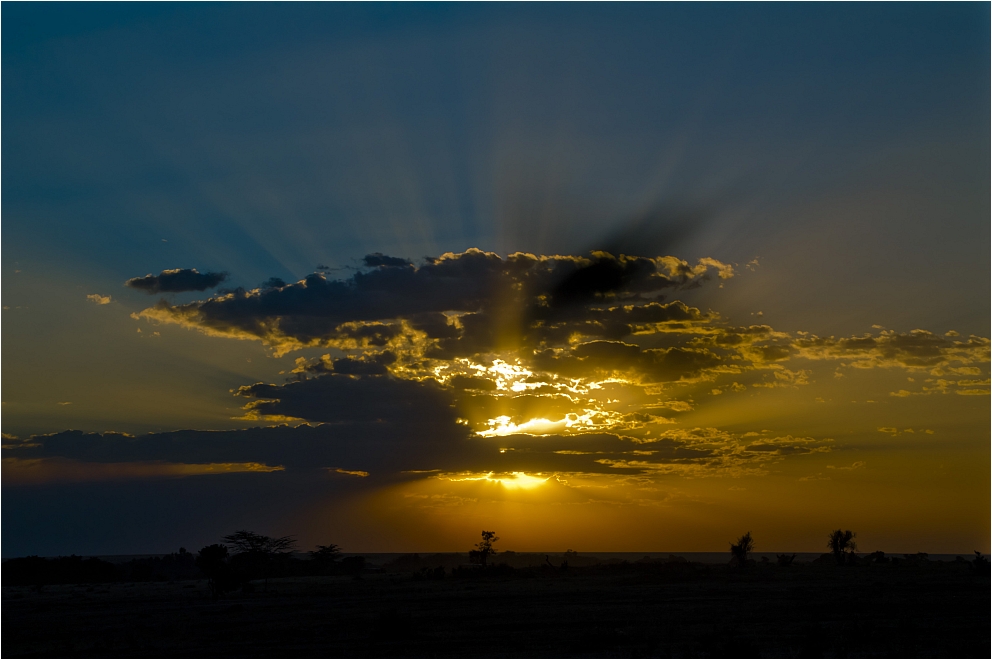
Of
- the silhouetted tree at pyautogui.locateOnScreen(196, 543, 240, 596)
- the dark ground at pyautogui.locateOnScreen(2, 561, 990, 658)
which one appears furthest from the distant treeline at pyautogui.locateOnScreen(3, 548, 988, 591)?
the dark ground at pyautogui.locateOnScreen(2, 561, 990, 658)

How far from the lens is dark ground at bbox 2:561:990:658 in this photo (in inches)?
1373

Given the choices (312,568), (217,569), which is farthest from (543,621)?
(312,568)

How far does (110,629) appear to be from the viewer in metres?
46.2

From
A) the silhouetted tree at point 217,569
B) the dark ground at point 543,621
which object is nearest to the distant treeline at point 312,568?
the silhouetted tree at point 217,569

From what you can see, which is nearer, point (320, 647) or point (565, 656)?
point (565, 656)

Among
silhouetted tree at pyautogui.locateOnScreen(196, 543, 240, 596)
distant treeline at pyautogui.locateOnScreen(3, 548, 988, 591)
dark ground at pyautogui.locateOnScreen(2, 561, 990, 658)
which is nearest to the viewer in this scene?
dark ground at pyautogui.locateOnScreen(2, 561, 990, 658)

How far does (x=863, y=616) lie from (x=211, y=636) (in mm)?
34758

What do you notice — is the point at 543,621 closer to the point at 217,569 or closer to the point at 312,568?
the point at 217,569

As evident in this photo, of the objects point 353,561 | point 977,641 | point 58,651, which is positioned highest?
point 977,641

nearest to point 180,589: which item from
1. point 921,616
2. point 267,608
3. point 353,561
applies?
point 267,608

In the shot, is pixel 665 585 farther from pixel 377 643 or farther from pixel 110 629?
pixel 110 629

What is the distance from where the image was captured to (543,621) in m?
43.6

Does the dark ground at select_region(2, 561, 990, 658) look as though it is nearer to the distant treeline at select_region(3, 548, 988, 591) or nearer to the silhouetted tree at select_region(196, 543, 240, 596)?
the silhouetted tree at select_region(196, 543, 240, 596)

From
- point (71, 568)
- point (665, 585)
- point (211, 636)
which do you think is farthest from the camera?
point (71, 568)
